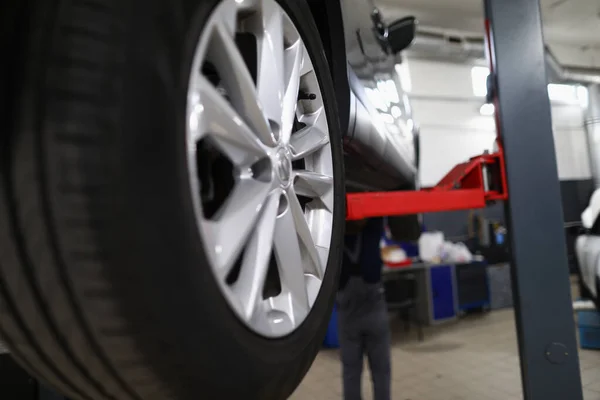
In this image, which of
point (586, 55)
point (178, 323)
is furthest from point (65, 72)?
point (586, 55)

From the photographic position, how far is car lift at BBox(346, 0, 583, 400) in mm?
1350

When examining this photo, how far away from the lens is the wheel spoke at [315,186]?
93 centimetres

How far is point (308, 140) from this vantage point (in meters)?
0.97

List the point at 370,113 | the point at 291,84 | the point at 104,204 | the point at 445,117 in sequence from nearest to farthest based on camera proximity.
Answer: the point at 104,204
the point at 291,84
the point at 370,113
the point at 445,117

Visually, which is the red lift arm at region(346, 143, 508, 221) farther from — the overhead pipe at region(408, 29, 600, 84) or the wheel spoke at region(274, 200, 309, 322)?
the overhead pipe at region(408, 29, 600, 84)

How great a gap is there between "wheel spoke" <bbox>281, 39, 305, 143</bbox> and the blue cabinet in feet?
16.5

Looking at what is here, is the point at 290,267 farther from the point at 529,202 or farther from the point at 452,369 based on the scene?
the point at 452,369

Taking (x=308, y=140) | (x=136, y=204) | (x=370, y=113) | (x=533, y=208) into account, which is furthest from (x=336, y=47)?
(x=136, y=204)

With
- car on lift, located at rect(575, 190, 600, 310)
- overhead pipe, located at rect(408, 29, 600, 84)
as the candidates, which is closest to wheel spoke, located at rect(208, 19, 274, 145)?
car on lift, located at rect(575, 190, 600, 310)

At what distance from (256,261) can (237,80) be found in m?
0.27

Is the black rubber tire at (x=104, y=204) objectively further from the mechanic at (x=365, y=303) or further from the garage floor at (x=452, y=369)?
the garage floor at (x=452, y=369)

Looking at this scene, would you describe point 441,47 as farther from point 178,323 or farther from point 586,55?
point 178,323

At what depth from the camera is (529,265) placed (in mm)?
1377

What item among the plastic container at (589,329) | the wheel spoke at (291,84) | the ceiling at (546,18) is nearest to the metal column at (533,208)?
the wheel spoke at (291,84)
